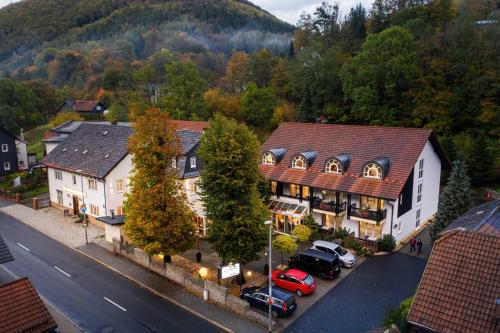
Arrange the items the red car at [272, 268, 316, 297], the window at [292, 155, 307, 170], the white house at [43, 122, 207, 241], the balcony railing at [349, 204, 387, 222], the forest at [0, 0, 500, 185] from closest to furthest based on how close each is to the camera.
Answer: the red car at [272, 268, 316, 297], the balcony railing at [349, 204, 387, 222], the window at [292, 155, 307, 170], the white house at [43, 122, 207, 241], the forest at [0, 0, 500, 185]

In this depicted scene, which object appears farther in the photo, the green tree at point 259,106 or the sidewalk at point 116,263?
the green tree at point 259,106

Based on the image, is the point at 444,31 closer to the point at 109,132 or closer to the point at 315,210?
the point at 315,210

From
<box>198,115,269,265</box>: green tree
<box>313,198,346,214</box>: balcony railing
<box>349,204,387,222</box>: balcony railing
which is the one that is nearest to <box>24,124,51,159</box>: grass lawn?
<box>313,198,346,214</box>: balcony railing

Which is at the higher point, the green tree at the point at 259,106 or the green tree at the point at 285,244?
the green tree at the point at 259,106

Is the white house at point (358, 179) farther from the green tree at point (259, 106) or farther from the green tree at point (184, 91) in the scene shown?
the green tree at point (184, 91)

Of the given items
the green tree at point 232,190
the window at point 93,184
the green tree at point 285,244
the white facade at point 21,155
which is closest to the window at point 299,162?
the green tree at point 285,244

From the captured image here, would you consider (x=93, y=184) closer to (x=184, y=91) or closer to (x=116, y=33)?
(x=184, y=91)

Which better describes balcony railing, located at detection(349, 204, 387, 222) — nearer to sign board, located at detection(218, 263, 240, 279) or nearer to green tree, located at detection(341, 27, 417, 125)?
sign board, located at detection(218, 263, 240, 279)
